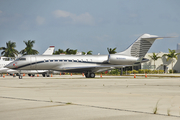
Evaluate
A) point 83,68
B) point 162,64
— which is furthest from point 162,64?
point 83,68

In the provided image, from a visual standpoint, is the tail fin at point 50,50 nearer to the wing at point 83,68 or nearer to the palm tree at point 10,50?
the wing at point 83,68

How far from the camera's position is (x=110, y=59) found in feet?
132

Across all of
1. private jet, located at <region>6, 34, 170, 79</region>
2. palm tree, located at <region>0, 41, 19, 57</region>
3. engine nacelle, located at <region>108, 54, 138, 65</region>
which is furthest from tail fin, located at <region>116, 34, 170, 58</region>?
palm tree, located at <region>0, 41, 19, 57</region>

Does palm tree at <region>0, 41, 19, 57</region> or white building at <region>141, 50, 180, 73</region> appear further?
palm tree at <region>0, 41, 19, 57</region>

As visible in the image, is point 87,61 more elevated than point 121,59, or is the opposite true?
point 121,59

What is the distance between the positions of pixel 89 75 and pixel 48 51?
21577mm

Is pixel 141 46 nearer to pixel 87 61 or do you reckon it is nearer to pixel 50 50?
pixel 87 61

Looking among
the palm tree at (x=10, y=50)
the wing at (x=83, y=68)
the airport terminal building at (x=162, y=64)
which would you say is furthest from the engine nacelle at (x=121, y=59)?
the palm tree at (x=10, y=50)

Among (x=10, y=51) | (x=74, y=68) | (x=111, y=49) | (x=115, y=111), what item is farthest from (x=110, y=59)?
(x=10, y=51)

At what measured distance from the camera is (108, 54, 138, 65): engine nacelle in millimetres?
40259

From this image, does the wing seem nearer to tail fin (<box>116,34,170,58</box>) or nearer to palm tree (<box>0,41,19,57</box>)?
tail fin (<box>116,34,170,58</box>)

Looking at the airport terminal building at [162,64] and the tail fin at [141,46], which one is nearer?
the tail fin at [141,46]

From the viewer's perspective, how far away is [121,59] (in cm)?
4056

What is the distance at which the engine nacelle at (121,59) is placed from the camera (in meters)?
40.3
